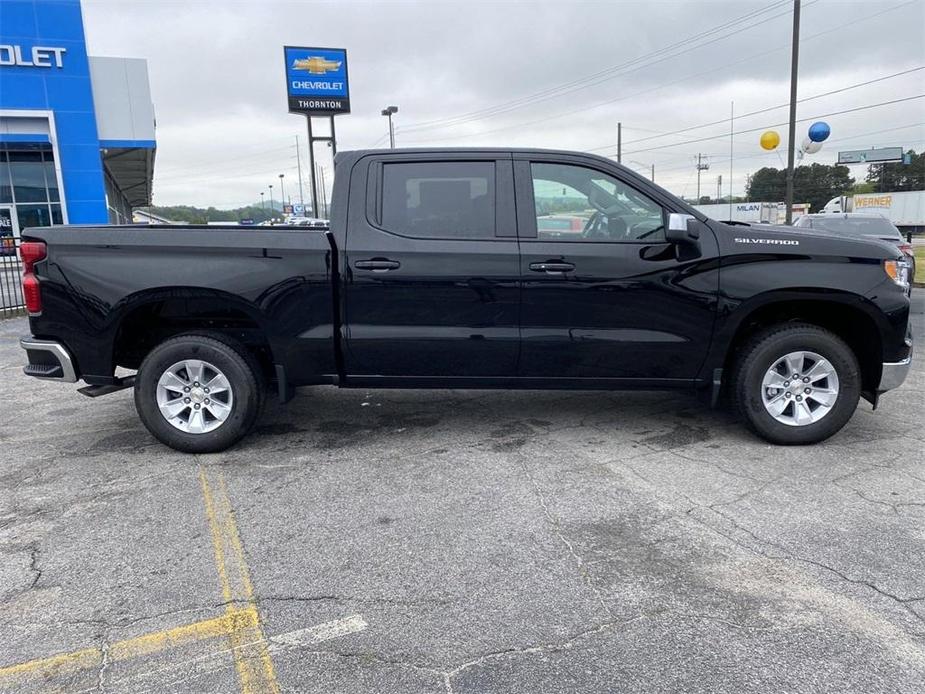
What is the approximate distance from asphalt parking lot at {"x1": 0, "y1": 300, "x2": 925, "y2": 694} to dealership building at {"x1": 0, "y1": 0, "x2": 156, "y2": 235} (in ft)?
74.2

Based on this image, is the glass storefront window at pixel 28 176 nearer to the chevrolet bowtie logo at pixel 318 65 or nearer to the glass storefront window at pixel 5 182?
the glass storefront window at pixel 5 182

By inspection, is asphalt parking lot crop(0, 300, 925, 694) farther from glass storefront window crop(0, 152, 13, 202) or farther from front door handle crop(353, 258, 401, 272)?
glass storefront window crop(0, 152, 13, 202)

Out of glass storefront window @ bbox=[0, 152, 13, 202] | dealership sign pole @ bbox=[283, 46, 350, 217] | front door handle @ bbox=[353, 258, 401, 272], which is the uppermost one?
dealership sign pole @ bbox=[283, 46, 350, 217]

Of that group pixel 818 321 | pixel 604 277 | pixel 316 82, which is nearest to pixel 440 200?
pixel 604 277

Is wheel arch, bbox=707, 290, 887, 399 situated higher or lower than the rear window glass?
lower

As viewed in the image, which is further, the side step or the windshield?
the windshield

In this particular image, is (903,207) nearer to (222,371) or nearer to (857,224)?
(857,224)

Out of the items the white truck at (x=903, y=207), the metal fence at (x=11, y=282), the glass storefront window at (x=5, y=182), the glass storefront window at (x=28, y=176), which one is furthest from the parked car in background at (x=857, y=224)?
the white truck at (x=903, y=207)

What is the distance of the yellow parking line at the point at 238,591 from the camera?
7.83 feet

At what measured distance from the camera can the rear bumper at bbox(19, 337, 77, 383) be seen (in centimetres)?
457

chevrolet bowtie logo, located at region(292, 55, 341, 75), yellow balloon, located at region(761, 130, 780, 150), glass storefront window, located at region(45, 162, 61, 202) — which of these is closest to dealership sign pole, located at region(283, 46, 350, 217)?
chevrolet bowtie logo, located at region(292, 55, 341, 75)

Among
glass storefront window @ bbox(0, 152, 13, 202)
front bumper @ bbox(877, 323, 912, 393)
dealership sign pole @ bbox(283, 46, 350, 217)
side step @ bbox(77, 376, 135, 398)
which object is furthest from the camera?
dealership sign pole @ bbox(283, 46, 350, 217)

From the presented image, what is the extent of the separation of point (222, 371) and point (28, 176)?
2567cm

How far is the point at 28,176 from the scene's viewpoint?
977 inches
